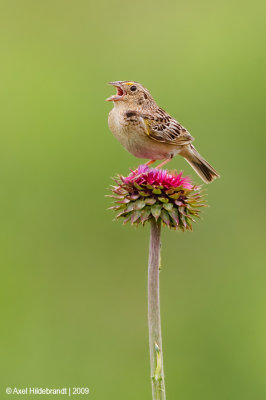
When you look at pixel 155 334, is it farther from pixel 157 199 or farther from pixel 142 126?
pixel 142 126

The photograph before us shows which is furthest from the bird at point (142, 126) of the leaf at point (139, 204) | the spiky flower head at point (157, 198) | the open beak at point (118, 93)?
the leaf at point (139, 204)

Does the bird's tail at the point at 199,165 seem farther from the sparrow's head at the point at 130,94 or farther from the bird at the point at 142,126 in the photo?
the sparrow's head at the point at 130,94

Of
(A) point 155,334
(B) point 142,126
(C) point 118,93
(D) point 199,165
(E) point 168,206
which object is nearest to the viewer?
(A) point 155,334

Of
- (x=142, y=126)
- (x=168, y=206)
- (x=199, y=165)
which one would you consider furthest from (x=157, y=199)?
(x=199, y=165)

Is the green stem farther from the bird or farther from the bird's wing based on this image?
the bird's wing

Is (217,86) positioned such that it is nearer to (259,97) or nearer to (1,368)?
(259,97)

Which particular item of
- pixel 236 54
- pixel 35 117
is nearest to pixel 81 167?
pixel 35 117

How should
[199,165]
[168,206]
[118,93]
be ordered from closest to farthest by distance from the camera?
[168,206] < [118,93] < [199,165]
